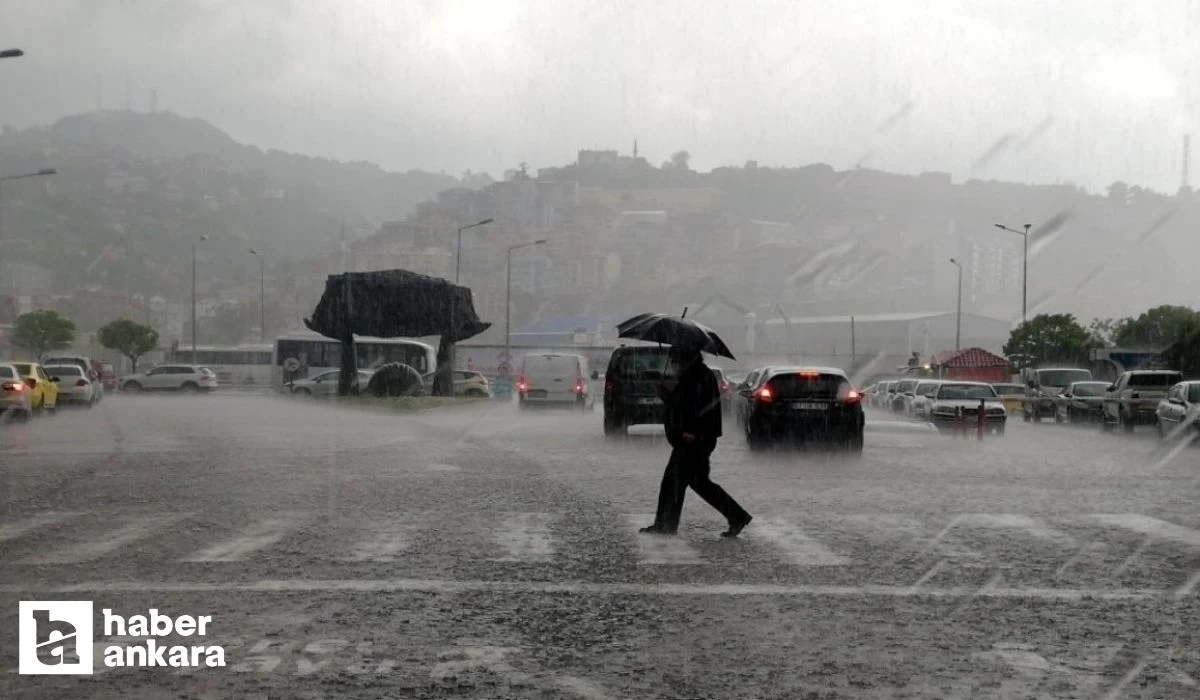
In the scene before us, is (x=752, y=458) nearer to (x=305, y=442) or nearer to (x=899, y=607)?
(x=305, y=442)

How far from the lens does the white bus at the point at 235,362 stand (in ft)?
311

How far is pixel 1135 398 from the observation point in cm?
3569

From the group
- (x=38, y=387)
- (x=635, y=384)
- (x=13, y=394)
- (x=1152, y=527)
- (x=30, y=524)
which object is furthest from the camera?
(x=38, y=387)

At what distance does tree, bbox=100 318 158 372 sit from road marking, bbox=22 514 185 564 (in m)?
91.5

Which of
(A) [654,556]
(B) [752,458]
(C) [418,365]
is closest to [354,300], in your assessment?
(C) [418,365]

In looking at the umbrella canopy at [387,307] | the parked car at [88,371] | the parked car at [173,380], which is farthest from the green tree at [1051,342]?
the parked car at [88,371]

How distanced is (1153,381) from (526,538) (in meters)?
29.8

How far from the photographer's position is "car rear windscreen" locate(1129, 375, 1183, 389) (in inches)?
1439

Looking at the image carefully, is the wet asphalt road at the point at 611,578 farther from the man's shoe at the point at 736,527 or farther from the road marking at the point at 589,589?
the man's shoe at the point at 736,527

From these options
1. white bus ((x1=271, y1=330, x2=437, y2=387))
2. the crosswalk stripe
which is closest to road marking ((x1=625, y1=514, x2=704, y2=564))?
the crosswalk stripe

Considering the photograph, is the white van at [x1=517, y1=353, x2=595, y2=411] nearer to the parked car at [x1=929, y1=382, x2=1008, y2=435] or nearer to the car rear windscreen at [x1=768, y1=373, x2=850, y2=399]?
the parked car at [x1=929, y1=382, x2=1008, y2=435]

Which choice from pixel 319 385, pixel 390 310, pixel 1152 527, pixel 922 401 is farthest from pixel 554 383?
pixel 1152 527

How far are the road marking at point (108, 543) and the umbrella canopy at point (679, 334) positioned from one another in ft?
15.3

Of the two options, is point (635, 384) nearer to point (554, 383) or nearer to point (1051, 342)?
point (554, 383)
